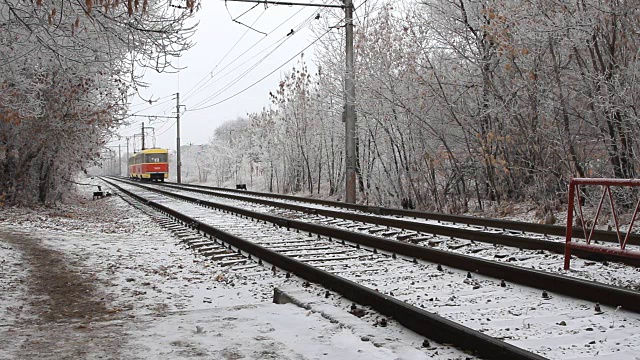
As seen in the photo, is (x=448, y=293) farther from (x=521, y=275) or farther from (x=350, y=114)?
(x=350, y=114)

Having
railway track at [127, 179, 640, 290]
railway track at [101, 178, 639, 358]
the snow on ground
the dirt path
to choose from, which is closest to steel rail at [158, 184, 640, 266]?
railway track at [127, 179, 640, 290]

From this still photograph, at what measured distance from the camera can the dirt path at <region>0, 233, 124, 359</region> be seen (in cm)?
403

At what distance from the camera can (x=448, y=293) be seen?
5.69 m

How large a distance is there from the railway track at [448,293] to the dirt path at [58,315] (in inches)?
86.0

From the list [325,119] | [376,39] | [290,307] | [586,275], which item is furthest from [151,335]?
[325,119]

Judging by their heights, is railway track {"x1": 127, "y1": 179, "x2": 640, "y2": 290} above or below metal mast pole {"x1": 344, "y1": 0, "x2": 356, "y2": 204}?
below

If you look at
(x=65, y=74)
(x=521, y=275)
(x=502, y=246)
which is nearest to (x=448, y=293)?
(x=521, y=275)

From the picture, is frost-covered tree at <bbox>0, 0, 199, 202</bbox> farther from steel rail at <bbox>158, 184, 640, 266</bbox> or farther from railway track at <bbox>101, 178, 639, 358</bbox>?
steel rail at <bbox>158, 184, 640, 266</bbox>

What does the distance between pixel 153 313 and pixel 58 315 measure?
1.00 meters

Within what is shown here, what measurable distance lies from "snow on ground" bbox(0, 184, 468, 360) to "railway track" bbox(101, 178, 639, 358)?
0.24 metres

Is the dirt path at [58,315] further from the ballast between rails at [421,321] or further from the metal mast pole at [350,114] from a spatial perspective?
the metal mast pole at [350,114]

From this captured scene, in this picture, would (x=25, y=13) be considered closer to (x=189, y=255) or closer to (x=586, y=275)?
(x=189, y=255)

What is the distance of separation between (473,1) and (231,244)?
9303mm

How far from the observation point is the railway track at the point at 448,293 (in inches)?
163
